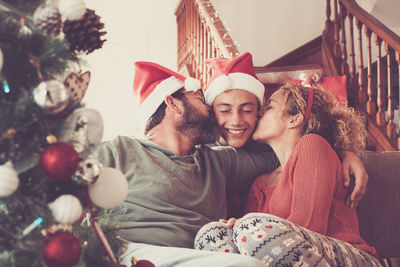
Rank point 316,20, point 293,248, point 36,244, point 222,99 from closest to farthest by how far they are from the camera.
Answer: point 36,244
point 293,248
point 222,99
point 316,20

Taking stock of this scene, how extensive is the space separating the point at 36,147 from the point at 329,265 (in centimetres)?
89

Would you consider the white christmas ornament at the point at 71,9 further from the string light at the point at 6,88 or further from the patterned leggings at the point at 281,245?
the patterned leggings at the point at 281,245

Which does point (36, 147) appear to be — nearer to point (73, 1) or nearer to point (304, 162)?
point (73, 1)

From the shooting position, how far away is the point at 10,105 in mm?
625

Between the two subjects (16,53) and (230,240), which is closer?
(16,53)

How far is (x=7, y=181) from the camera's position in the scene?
0.57m

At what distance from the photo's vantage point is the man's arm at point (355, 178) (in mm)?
1424

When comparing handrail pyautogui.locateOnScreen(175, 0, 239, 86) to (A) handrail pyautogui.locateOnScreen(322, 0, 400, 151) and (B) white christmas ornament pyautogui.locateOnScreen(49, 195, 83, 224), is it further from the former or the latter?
(B) white christmas ornament pyautogui.locateOnScreen(49, 195, 83, 224)

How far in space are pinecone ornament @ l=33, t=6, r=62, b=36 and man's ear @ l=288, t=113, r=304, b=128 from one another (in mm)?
1189

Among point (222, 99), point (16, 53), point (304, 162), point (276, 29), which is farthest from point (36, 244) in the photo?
point (276, 29)

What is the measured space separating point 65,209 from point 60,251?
A: 0.07 m

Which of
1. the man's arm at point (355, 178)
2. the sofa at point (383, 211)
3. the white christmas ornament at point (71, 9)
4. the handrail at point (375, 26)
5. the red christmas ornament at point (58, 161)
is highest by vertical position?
the handrail at point (375, 26)

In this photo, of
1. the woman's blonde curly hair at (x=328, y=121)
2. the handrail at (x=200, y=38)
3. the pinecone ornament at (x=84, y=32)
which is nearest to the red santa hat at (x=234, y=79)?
the woman's blonde curly hair at (x=328, y=121)

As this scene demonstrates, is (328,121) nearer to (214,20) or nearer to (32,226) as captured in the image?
(32,226)
